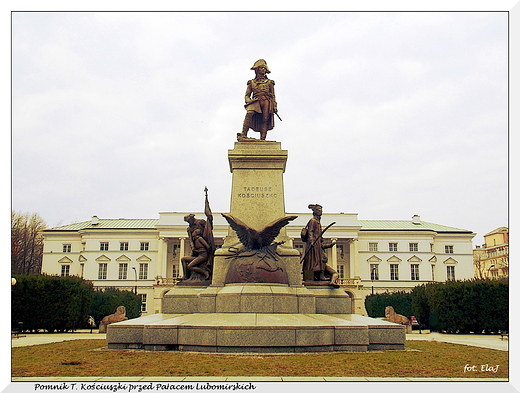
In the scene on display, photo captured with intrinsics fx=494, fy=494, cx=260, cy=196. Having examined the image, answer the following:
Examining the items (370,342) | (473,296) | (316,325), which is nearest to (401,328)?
(370,342)

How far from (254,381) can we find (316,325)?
354 cm

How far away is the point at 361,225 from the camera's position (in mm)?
88438

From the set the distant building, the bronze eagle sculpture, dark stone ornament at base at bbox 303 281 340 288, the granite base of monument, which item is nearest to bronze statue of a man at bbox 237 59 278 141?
the bronze eagle sculpture

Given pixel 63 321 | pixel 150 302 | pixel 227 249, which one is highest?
pixel 227 249

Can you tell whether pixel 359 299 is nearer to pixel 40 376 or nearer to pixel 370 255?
pixel 370 255

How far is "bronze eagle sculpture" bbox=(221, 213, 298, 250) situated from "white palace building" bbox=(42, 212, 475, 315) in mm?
70363

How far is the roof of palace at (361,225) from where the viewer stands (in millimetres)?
89625

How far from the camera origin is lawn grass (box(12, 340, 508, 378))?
7824 mm

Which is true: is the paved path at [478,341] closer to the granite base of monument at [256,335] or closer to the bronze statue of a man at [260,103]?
the granite base of monument at [256,335]

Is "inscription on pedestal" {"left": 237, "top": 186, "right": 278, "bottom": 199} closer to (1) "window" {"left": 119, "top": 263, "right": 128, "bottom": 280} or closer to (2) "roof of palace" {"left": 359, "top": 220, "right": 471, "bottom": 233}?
(2) "roof of palace" {"left": 359, "top": 220, "right": 471, "bottom": 233}

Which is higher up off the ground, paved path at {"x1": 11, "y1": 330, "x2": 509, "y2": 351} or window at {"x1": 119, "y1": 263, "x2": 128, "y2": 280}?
paved path at {"x1": 11, "y1": 330, "x2": 509, "y2": 351}

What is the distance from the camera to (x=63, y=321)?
30.2 metres

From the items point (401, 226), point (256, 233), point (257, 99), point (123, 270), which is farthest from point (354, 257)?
point (256, 233)

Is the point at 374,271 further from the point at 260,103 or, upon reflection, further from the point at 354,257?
the point at 260,103
